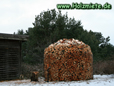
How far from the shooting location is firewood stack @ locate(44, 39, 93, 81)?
38.1 feet

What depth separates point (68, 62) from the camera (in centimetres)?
1161

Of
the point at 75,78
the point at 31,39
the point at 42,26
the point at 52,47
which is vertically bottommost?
the point at 75,78

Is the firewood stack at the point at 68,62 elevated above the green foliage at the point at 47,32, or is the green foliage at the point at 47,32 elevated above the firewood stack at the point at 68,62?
the green foliage at the point at 47,32

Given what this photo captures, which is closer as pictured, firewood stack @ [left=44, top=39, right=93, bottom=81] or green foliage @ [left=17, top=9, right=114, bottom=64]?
firewood stack @ [left=44, top=39, right=93, bottom=81]

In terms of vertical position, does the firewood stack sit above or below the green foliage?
below

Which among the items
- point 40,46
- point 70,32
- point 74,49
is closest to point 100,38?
point 70,32

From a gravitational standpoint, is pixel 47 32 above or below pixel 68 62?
above

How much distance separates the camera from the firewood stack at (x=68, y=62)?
11625 mm

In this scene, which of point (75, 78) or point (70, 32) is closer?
point (75, 78)

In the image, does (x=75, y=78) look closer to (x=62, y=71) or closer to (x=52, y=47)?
(x=62, y=71)

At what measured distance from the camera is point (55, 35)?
2503 cm

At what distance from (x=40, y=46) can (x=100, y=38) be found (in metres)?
19.8

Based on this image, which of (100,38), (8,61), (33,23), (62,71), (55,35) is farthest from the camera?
(100,38)

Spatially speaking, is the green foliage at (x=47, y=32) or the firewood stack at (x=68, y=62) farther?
the green foliage at (x=47, y=32)
